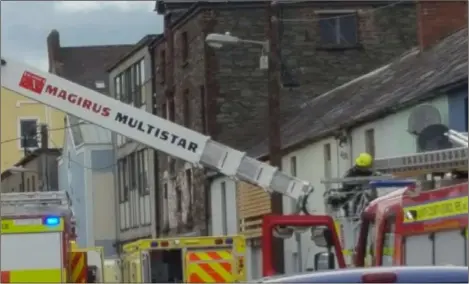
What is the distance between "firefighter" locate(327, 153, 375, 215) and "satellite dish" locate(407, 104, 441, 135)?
17.4ft

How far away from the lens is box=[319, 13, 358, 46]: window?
4431 centimetres

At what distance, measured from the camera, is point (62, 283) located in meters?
19.9

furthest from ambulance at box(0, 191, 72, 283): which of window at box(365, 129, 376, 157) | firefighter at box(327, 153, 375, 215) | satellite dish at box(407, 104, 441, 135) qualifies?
window at box(365, 129, 376, 157)

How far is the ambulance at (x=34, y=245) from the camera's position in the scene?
63.2 feet

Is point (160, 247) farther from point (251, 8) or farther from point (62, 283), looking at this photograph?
point (251, 8)

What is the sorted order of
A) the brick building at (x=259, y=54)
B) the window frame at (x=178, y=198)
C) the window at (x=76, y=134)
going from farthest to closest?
1. the window at (x=76, y=134)
2. the window frame at (x=178, y=198)
3. the brick building at (x=259, y=54)

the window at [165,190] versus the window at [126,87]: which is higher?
the window at [126,87]

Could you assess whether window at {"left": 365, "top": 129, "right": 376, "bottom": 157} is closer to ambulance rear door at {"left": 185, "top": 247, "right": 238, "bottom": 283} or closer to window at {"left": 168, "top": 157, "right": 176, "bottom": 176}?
ambulance rear door at {"left": 185, "top": 247, "right": 238, "bottom": 283}

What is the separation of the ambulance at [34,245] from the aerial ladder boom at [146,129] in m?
2.23

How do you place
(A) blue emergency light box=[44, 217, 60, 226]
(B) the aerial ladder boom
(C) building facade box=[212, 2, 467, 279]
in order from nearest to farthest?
(A) blue emergency light box=[44, 217, 60, 226], (B) the aerial ladder boom, (C) building facade box=[212, 2, 467, 279]

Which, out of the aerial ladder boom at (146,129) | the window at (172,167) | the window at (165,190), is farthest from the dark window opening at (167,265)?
the window at (165,190)

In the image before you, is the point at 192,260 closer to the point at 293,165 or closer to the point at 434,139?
the point at 434,139

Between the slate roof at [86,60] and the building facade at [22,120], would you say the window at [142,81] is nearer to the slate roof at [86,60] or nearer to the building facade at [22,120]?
the slate roof at [86,60]

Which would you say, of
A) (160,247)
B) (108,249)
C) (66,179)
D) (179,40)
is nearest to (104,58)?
(66,179)
